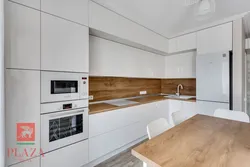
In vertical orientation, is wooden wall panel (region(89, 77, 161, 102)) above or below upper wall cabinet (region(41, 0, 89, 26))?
below

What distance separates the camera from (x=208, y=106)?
8.52 ft

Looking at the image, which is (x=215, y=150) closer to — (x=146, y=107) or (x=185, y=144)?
(x=185, y=144)

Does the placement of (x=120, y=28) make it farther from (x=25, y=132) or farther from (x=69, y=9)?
(x=25, y=132)

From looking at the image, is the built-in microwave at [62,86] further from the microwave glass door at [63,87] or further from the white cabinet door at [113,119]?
the white cabinet door at [113,119]

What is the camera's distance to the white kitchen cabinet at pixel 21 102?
1.17 meters

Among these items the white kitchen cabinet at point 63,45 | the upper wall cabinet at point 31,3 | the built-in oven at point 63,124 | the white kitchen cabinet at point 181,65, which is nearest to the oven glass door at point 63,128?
the built-in oven at point 63,124

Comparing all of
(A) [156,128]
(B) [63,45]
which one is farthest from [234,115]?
(B) [63,45]

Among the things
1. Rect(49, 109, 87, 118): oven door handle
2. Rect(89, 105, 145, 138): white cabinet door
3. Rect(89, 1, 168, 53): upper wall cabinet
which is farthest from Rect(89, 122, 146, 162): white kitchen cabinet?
Rect(89, 1, 168, 53): upper wall cabinet

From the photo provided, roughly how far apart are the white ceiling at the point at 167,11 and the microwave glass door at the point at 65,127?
1.62 meters

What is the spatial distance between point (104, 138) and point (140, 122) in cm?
82

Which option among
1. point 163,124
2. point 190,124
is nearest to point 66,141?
point 163,124

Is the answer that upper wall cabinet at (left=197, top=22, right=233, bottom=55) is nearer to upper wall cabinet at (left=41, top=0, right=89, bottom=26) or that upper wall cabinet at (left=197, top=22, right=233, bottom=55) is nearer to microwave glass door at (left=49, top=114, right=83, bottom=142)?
upper wall cabinet at (left=41, top=0, right=89, bottom=26)

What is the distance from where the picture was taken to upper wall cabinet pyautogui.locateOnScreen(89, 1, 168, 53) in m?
1.84

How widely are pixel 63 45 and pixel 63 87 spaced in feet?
1.59
